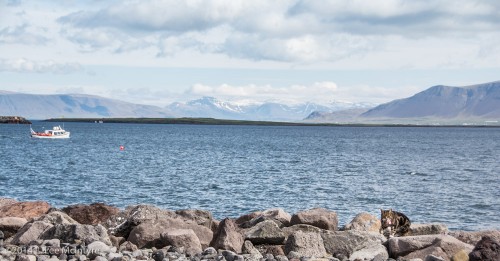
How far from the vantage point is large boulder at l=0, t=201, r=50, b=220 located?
20.5m

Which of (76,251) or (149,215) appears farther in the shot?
(149,215)

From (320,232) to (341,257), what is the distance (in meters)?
1.53

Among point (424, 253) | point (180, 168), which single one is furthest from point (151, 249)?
point (180, 168)

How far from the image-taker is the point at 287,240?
54.1 feet

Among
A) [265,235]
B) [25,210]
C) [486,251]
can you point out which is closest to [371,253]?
[486,251]

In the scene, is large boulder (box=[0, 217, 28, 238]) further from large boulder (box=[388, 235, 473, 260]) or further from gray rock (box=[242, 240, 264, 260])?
large boulder (box=[388, 235, 473, 260])

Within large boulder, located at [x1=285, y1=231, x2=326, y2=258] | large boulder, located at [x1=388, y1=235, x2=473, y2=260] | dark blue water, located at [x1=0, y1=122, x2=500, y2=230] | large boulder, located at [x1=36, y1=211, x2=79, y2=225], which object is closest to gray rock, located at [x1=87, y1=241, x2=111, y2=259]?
large boulder, located at [x1=36, y1=211, x2=79, y2=225]

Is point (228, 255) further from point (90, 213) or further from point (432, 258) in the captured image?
point (90, 213)

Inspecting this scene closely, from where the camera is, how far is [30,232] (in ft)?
52.7

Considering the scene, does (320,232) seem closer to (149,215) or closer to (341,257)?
(341,257)

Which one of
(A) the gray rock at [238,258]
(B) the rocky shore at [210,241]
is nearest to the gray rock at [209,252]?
(B) the rocky shore at [210,241]

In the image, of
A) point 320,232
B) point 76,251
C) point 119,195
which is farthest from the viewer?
point 119,195

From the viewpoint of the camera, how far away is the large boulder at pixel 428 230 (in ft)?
62.7

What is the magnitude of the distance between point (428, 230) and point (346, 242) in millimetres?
3722
